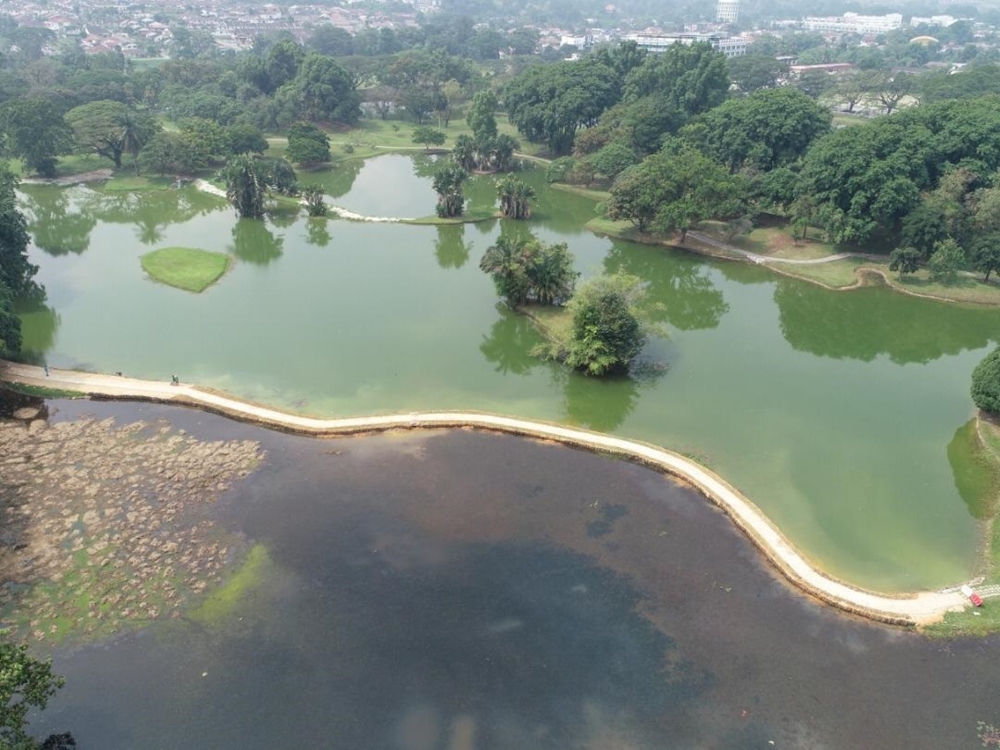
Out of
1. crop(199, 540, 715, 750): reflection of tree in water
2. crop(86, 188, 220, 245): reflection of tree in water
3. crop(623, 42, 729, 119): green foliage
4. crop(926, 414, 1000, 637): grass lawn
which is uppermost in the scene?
crop(623, 42, 729, 119): green foliage

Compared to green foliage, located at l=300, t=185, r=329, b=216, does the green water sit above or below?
below

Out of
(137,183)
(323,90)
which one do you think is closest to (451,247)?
(137,183)

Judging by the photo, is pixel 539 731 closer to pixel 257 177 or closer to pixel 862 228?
pixel 862 228

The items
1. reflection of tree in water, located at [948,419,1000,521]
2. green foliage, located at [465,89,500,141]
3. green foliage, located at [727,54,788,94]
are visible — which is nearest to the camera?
reflection of tree in water, located at [948,419,1000,521]

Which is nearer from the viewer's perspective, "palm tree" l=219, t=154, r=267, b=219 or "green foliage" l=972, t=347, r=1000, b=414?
"green foliage" l=972, t=347, r=1000, b=414

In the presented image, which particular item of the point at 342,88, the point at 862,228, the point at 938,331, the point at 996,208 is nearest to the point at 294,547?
the point at 938,331

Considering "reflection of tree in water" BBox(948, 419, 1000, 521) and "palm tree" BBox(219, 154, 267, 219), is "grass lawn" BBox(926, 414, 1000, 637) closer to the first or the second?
"reflection of tree in water" BBox(948, 419, 1000, 521)

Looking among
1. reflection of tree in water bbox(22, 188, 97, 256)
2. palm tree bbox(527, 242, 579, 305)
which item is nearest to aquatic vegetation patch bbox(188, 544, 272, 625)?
palm tree bbox(527, 242, 579, 305)
